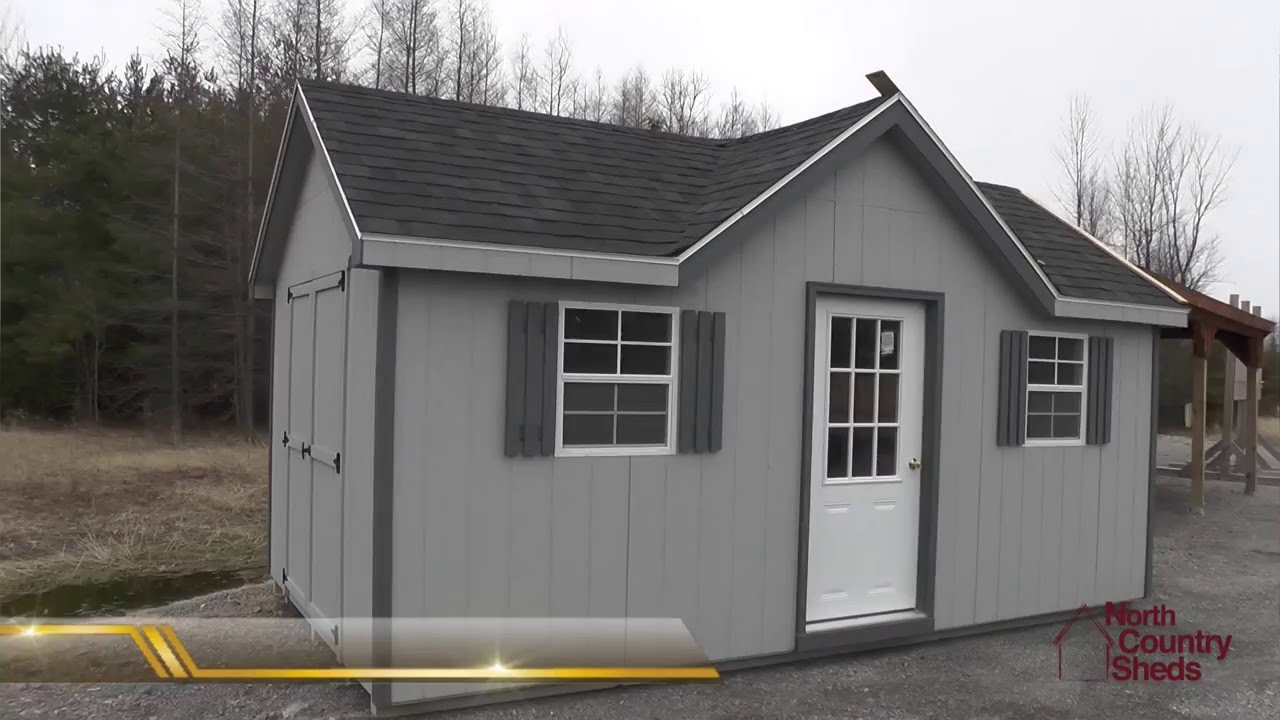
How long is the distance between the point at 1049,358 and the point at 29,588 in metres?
8.44

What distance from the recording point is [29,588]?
8234 millimetres

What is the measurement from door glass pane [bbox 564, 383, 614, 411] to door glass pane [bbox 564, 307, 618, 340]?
0.26 m

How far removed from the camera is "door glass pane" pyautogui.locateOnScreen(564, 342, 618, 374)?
5.32 metres

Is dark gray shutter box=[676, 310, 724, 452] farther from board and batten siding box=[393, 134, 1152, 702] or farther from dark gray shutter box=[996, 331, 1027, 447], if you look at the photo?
dark gray shutter box=[996, 331, 1027, 447]

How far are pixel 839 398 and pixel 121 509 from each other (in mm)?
9661

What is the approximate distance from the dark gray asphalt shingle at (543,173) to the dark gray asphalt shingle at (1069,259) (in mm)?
31

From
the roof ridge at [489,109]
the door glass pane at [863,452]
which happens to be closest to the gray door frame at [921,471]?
the door glass pane at [863,452]

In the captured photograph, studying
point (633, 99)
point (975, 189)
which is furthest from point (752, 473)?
point (633, 99)

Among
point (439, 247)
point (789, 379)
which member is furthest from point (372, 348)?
point (789, 379)

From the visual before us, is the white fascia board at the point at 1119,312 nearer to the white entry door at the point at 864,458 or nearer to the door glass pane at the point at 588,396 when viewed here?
the white entry door at the point at 864,458

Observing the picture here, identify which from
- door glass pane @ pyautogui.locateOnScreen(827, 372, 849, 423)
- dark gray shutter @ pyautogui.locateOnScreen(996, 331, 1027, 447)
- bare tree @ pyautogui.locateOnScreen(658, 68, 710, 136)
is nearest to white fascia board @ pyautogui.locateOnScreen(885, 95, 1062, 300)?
dark gray shutter @ pyautogui.locateOnScreen(996, 331, 1027, 447)

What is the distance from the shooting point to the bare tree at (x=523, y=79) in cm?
2662

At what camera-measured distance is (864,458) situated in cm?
637

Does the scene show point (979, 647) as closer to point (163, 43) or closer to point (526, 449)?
point (526, 449)
